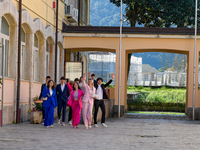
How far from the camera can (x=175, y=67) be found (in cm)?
6756

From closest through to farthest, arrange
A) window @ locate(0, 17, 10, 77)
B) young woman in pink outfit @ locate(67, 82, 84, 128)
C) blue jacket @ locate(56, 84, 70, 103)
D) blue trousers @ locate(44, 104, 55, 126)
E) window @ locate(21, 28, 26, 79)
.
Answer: blue trousers @ locate(44, 104, 55, 126) → young woman in pink outfit @ locate(67, 82, 84, 128) → window @ locate(0, 17, 10, 77) → blue jacket @ locate(56, 84, 70, 103) → window @ locate(21, 28, 26, 79)

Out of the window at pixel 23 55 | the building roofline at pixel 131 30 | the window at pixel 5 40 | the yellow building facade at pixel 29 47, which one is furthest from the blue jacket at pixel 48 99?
the building roofline at pixel 131 30

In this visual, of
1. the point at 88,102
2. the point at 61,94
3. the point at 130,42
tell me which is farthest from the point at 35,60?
the point at 130,42

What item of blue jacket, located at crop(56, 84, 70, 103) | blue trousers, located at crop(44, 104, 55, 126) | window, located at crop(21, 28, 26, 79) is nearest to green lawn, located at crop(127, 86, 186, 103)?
window, located at crop(21, 28, 26, 79)

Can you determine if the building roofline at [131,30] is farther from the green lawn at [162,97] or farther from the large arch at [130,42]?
the green lawn at [162,97]

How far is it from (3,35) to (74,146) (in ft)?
22.5

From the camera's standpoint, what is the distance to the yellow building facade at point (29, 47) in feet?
48.9

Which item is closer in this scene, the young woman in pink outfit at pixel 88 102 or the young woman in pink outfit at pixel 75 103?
the young woman in pink outfit at pixel 75 103

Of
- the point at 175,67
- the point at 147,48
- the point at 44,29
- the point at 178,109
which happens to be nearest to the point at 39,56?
the point at 44,29

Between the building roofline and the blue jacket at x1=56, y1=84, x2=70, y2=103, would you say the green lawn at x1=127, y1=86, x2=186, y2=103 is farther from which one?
the blue jacket at x1=56, y1=84, x2=70, y2=103

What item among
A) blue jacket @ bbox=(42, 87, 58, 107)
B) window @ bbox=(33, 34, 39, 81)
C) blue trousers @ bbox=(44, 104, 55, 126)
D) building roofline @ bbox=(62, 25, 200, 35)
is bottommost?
blue trousers @ bbox=(44, 104, 55, 126)

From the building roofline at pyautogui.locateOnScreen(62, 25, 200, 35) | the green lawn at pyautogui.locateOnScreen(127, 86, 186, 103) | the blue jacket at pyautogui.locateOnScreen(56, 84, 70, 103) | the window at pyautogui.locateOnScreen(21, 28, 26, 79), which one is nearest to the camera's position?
the blue jacket at pyautogui.locateOnScreen(56, 84, 70, 103)

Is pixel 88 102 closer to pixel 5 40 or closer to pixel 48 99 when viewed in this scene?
pixel 48 99

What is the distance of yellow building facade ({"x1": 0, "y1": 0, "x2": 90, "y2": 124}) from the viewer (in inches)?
587
